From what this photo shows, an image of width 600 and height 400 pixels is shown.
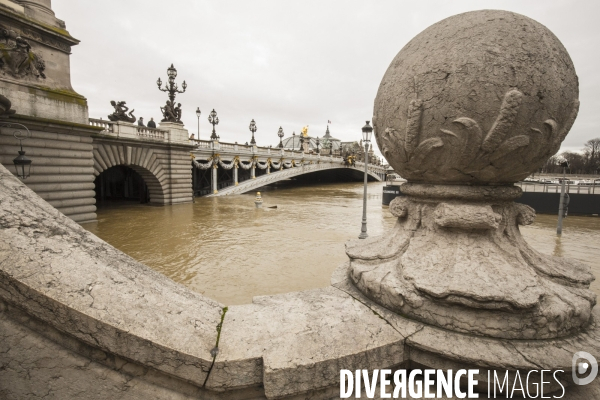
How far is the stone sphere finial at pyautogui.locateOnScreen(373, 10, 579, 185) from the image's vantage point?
2.27 metres

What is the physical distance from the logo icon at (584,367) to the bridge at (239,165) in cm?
2411

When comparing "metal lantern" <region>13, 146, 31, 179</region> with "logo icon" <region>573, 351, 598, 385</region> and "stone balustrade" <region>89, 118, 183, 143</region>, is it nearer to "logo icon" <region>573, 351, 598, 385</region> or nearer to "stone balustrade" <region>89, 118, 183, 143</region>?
"stone balustrade" <region>89, 118, 183, 143</region>

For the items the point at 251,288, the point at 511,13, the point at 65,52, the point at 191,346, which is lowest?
the point at 251,288

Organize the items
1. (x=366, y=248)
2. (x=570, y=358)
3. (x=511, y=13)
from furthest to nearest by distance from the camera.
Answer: (x=366, y=248), (x=511, y=13), (x=570, y=358)

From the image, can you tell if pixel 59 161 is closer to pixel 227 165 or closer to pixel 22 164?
pixel 22 164

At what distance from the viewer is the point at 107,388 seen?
1.65 m

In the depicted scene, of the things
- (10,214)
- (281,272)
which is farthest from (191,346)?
(281,272)

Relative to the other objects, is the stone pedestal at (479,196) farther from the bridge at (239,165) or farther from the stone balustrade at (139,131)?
the bridge at (239,165)

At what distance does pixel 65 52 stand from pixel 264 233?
1122 cm

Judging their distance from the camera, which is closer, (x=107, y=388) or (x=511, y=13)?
(x=107, y=388)

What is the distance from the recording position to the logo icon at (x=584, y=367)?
72.9 inches

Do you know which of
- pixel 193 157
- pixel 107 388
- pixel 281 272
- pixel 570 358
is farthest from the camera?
pixel 193 157

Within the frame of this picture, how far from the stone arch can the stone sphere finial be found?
1758cm

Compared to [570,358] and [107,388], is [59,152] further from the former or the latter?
[570,358]
